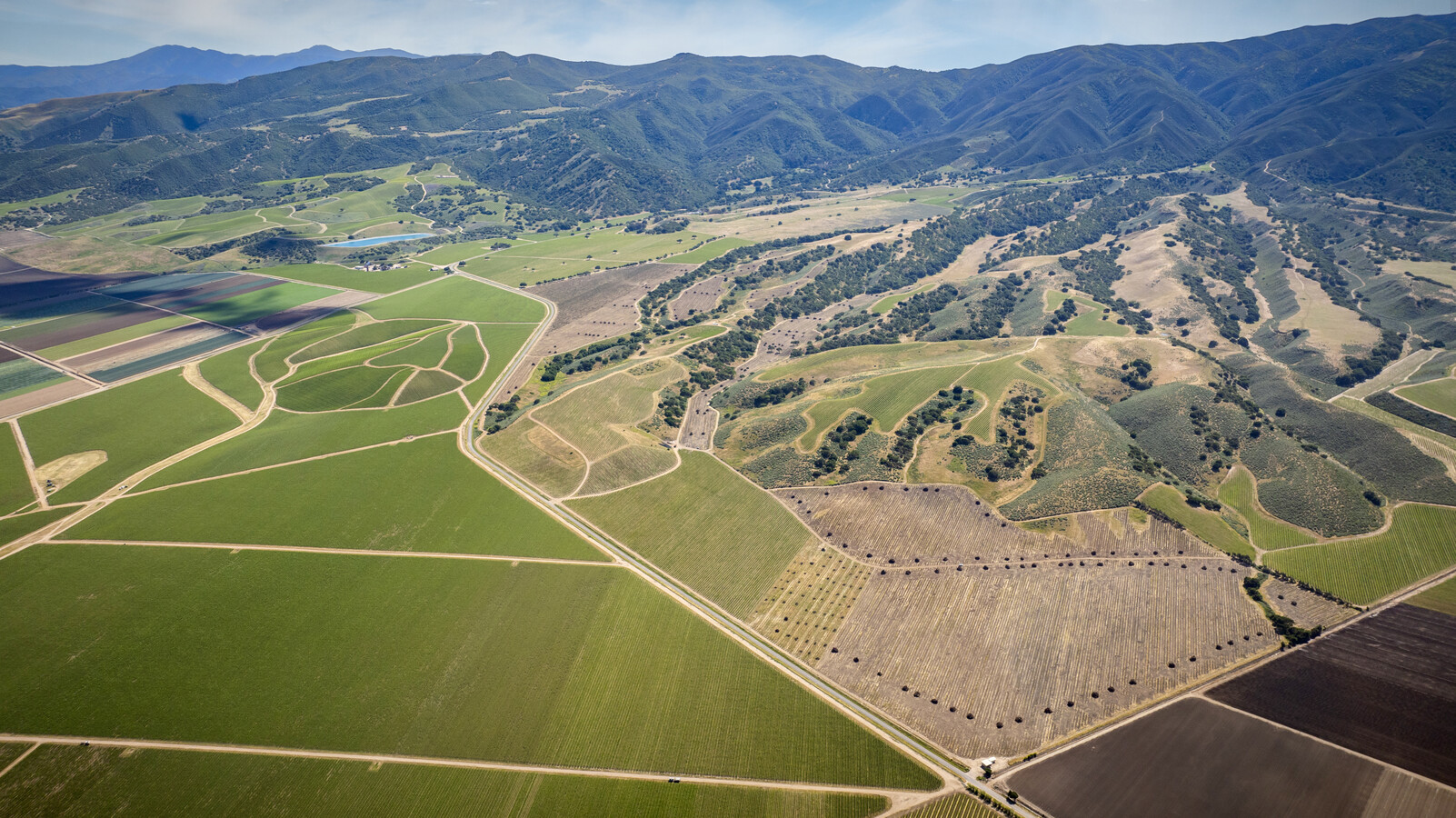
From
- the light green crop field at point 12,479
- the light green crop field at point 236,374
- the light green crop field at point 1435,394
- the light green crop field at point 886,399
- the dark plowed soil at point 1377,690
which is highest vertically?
the light green crop field at point 236,374

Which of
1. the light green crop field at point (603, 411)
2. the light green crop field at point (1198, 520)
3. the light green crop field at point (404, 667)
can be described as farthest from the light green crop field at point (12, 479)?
the light green crop field at point (1198, 520)

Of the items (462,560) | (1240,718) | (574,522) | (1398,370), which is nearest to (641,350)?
(574,522)

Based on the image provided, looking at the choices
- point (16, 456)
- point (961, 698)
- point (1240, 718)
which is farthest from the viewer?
point (16, 456)

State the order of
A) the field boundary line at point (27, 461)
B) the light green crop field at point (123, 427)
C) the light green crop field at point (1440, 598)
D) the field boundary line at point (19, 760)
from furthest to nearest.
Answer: the light green crop field at point (123, 427)
the field boundary line at point (27, 461)
the light green crop field at point (1440, 598)
the field boundary line at point (19, 760)

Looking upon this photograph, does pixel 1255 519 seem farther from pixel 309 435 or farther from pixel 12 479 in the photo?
pixel 12 479

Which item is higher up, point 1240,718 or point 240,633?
point 240,633

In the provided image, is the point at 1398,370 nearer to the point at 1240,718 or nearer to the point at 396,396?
the point at 1240,718

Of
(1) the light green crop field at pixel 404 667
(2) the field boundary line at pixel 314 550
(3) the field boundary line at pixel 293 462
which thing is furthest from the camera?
(3) the field boundary line at pixel 293 462

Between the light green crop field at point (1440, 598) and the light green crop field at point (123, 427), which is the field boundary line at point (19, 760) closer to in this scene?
the light green crop field at point (123, 427)
